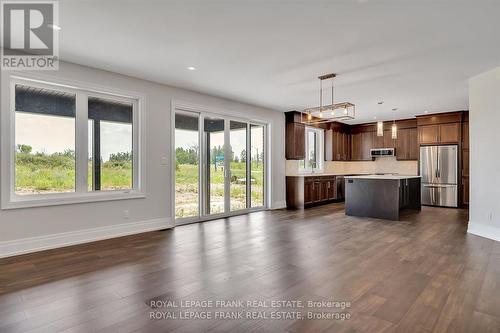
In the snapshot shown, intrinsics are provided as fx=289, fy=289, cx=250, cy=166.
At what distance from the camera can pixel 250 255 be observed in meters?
3.68

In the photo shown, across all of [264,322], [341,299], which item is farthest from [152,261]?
[341,299]

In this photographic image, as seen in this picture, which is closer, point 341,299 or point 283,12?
point 341,299

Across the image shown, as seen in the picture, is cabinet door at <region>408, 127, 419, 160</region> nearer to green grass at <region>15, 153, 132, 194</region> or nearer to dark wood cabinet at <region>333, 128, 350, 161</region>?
dark wood cabinet at <region>333, 128, 350, 161</region>

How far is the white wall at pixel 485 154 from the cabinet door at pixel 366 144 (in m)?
4.83

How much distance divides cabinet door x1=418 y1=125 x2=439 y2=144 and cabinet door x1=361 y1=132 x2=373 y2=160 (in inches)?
64.5

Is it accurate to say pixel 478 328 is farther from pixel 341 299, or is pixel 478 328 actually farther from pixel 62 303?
pixel 62 303

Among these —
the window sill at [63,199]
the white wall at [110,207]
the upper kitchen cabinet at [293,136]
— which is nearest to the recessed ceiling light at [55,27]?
the white wall at [110,207]

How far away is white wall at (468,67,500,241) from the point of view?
4473 millimetres

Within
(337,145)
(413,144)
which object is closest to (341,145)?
(337,145)

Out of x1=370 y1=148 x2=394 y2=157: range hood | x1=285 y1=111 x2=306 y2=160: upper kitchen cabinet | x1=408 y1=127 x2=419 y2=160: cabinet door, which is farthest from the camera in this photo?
x1=370 y1=148 x2=394 y2=157: range hood

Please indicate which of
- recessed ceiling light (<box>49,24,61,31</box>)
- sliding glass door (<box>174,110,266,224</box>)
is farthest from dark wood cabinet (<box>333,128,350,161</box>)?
recessed ceiling light (<box>49,24,61,31</box>)

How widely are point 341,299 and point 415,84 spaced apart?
4346 mm

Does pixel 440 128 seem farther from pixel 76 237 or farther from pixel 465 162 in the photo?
pixel 76 237

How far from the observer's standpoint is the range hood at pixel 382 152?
361 inches
